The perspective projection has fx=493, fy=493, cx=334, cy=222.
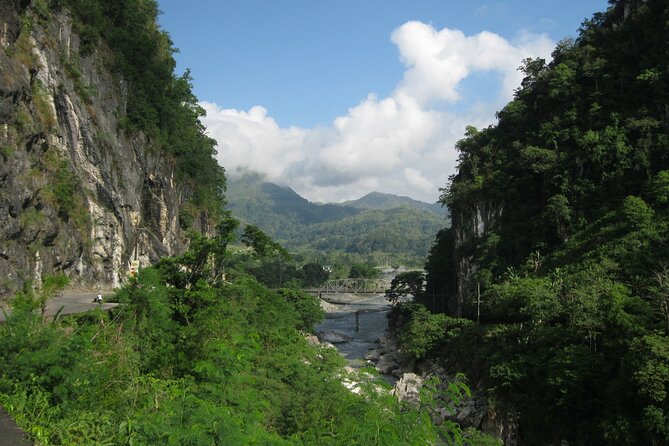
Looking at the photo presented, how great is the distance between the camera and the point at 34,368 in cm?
886

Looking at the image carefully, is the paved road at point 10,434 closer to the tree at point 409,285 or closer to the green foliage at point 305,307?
the green foliage at point 305,307

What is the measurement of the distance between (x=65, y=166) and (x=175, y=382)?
19677mm

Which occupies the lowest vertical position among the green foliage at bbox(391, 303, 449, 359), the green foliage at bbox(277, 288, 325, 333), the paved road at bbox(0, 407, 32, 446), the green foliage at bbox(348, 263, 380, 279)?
the green foliage at bbox(391, 303, 449, 359)

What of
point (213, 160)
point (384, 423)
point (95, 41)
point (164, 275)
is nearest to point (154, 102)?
point (95, 41)

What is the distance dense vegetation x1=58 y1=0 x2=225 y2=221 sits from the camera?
35.5 metres

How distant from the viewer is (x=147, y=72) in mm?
42000

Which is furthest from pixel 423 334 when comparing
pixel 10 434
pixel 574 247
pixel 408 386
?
pixel 10 434

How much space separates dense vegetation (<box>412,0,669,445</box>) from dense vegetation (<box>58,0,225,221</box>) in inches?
1121

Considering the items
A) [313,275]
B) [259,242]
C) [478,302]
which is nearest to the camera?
[259,242]

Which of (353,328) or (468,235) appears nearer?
(468,235)

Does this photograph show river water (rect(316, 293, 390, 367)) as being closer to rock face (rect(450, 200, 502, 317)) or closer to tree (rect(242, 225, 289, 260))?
rock face (rect(450, 200, 502, 317))

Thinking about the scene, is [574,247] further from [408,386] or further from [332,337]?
[332,337]

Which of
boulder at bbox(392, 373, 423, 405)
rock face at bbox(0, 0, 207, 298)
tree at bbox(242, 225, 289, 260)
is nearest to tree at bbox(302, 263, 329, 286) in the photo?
rock face at bbox(0, 0, 207, 298)

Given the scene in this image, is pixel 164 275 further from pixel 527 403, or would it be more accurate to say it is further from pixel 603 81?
pixel 603 81
